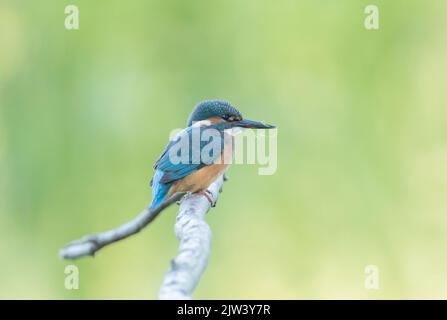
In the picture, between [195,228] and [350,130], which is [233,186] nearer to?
[350,130]

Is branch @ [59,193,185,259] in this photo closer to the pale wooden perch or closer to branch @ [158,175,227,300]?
the pale wooden perch

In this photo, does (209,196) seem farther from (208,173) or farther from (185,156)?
(185,156)

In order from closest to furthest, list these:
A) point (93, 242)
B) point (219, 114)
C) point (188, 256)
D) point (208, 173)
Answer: point (93, 242)
point (188, 256)
point (208, 173)
point (219, 114)

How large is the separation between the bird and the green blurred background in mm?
1173

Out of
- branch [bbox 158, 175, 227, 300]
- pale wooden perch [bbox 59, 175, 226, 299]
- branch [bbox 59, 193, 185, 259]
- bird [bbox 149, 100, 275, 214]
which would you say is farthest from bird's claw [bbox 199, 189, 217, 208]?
branch [bbox 59, 193, 185, 259]

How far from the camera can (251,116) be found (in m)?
5.18

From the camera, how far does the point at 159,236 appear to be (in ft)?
15.6

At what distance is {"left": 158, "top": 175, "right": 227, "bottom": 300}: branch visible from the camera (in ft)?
5.79

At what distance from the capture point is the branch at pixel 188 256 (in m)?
1.76

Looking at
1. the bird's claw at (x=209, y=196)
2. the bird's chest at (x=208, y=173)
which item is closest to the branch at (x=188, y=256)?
the bird's claw at (x=209, y=196)

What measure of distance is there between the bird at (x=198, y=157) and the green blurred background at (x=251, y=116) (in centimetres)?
117

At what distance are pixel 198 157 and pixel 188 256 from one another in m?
1.53

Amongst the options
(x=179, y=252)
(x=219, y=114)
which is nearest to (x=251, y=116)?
(x=219, y=114)

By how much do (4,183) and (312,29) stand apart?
2.40m
